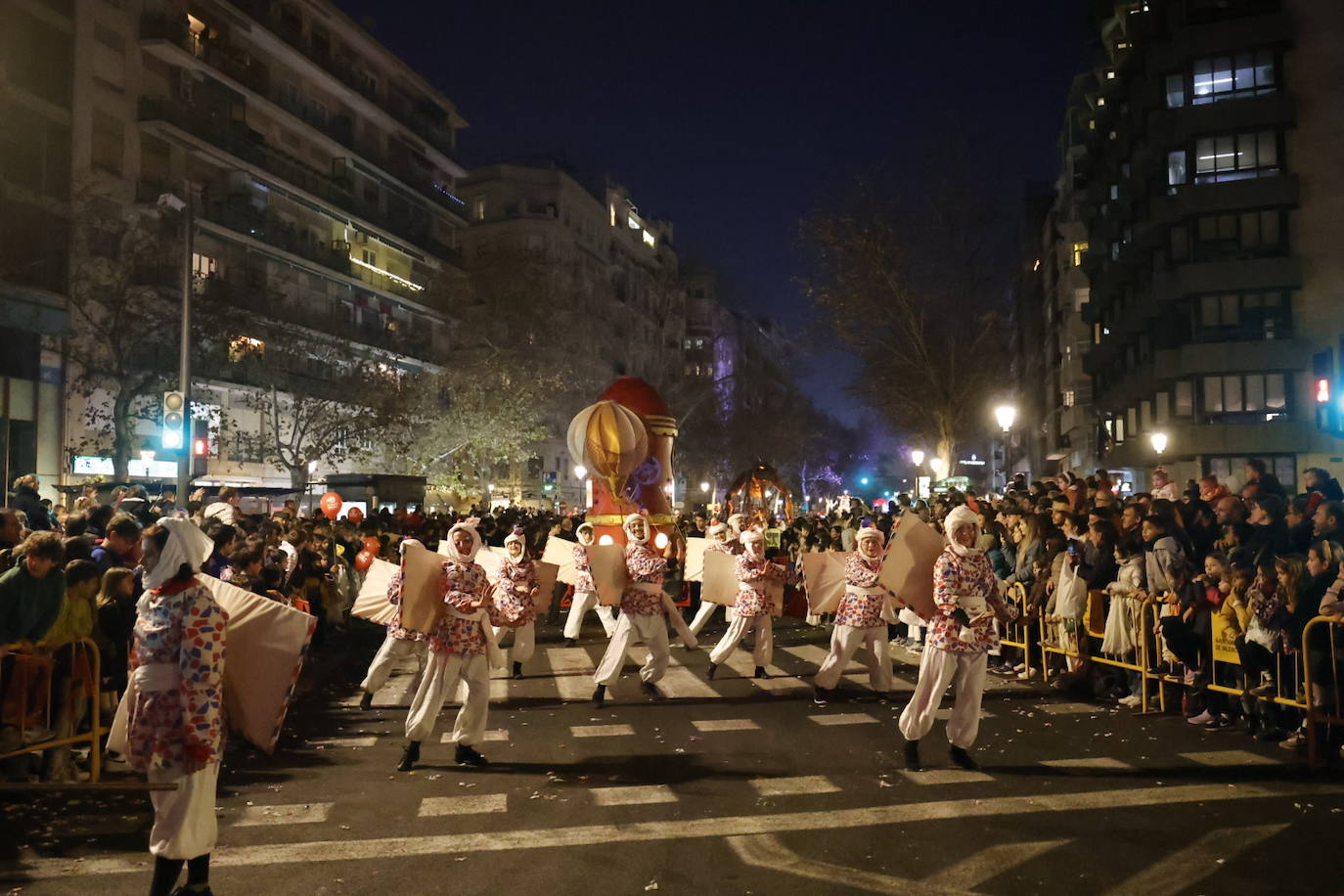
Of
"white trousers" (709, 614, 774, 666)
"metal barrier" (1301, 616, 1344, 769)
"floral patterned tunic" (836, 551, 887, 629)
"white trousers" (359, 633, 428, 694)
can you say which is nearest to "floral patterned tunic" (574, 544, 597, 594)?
"white trousers" (709, 614, 774, 666)

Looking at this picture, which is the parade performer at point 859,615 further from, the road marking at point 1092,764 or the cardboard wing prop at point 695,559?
the cardboard wing prop at point 695,559

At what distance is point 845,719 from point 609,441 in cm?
1087

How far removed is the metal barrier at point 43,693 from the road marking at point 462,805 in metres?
2.50

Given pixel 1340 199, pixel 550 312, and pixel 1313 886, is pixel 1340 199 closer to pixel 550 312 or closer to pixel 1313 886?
pixel 550 312

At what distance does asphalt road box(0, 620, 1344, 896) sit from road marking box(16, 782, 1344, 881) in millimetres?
24

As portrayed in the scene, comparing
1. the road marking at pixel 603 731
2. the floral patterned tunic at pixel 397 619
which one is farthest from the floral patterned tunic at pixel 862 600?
the floral patterned tunic at pixel 397 619

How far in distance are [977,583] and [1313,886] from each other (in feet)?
11.0

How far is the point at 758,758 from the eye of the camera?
927 cm

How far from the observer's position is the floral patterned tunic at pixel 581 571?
53.2 ft

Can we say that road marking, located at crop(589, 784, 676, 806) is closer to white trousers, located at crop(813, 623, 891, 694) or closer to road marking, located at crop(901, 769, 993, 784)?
road marking, located at crop(901, 769, 993, 784)

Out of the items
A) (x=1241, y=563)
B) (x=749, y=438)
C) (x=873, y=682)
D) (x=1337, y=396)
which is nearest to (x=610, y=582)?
(x=873, y=682)

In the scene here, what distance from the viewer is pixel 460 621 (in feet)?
30.0

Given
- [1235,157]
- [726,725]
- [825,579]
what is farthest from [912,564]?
[1235,157]

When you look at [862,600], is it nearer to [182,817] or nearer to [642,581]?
[642,581]
